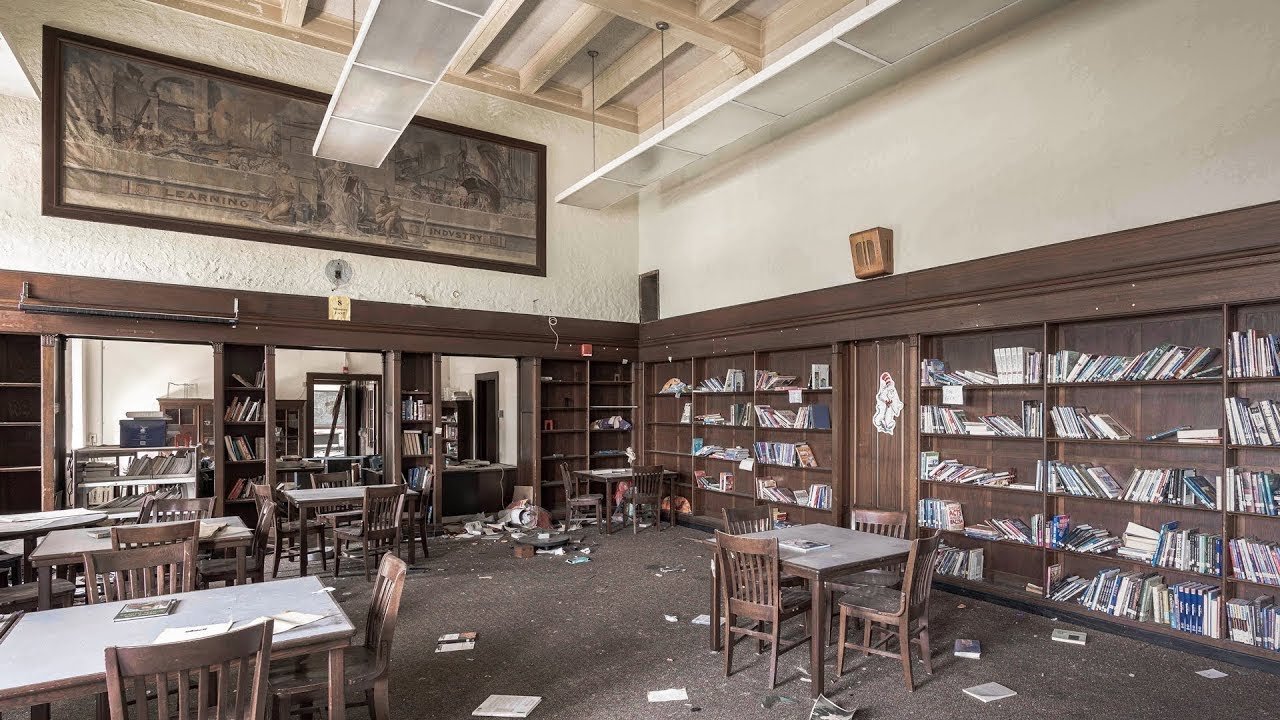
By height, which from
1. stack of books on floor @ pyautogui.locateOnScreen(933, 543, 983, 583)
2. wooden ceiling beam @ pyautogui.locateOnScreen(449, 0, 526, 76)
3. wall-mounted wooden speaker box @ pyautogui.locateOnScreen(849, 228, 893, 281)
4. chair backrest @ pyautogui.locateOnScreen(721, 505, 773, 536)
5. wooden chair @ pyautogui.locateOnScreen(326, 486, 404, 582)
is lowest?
stack of books on floor @ pyautogui.locateOnScreen(933, 543, 983, 583)

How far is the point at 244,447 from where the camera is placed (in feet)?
27.1

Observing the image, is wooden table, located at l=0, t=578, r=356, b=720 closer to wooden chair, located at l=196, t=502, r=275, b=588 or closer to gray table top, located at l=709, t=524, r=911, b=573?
wooden chair, located at l=196, t=502, r=275, b=588

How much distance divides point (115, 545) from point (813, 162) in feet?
24.3

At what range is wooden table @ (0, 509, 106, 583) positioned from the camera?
209 inches

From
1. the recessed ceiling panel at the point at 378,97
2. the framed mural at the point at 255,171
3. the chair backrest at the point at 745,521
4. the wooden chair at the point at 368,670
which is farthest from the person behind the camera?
the framed mural at the point at 255,171

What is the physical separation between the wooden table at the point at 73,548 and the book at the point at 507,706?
2.08m

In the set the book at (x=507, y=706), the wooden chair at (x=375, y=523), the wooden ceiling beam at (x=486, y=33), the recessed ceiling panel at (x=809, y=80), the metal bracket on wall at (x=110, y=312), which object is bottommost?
the book at (x=507, y=706)

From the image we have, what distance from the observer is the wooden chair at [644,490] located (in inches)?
358

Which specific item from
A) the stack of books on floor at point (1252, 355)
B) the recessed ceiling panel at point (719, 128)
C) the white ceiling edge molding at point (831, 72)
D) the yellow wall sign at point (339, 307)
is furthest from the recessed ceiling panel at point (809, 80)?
the yellow wall sign at point (339, 307)

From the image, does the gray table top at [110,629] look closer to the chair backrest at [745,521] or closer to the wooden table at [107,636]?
the wooden table at [107,636]

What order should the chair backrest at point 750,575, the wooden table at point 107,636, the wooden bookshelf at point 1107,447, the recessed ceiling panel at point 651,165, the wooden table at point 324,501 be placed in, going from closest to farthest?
the wooden table at point 107,636
the chair backrest at point 750,575
the wooden bookshelf at point 1107,447
the wooden table at point 324,501
the recessed ceiling panel at point 651,165

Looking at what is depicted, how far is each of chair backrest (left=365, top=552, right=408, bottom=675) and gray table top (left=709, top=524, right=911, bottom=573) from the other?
6.76 ft

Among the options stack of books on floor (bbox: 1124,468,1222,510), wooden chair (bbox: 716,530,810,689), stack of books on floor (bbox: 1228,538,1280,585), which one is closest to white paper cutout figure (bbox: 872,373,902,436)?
stack of books on floor (bbox: 1124,468,1222,510)

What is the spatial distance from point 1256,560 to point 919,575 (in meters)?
2.36
